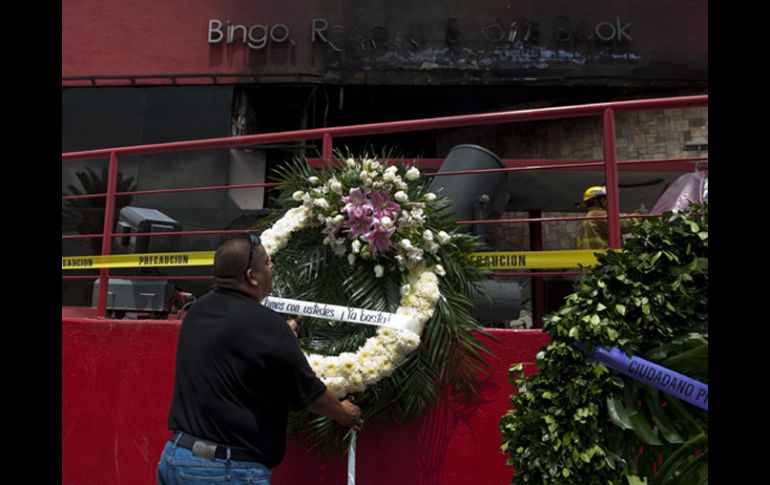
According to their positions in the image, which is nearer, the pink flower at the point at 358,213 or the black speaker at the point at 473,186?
the pink flower at the point at 358,213

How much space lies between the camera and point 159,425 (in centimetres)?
416

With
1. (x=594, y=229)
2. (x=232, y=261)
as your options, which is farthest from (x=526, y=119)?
(x=594, y=229)

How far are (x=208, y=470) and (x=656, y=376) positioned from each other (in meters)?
1.68

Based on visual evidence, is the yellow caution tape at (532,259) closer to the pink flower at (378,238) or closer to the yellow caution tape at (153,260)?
the pink flower at (378,238)

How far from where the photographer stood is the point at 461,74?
10.2 meters

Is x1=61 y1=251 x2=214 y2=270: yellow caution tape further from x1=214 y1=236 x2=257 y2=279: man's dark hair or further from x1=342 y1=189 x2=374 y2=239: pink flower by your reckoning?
x1=214 y1=236 x2=257 y2=279: man's dark hair

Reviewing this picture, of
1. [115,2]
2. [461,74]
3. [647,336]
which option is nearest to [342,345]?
[647,336]

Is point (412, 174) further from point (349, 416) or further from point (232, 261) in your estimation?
point (349, 416)

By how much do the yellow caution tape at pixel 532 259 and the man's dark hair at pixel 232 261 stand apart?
143 centimetres

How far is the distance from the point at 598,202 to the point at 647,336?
4567 mm

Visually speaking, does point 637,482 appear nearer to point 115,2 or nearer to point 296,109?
point 296,109

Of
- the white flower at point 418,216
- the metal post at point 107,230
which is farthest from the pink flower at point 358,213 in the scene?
the metal post at point 107,230

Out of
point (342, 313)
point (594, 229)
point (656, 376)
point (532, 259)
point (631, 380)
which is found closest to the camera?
point (656, 376)

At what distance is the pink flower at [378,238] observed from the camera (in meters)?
3.26
